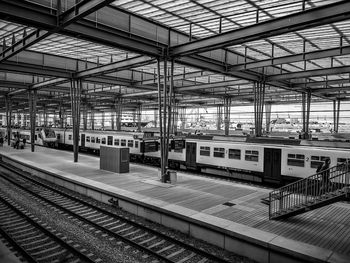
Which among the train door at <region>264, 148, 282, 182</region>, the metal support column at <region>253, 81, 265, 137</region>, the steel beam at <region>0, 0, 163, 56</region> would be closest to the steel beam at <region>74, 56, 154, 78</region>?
the steel beam at <region>0, 0, 163, 56</region>

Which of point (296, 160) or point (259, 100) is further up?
point (259, 100)

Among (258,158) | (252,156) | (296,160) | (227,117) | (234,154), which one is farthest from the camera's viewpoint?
(227,117)

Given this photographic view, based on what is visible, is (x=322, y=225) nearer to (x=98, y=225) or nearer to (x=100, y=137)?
(x=98, y=225)

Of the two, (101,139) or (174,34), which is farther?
(101,139)

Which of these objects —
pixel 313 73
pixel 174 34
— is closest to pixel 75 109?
pixel 174 34

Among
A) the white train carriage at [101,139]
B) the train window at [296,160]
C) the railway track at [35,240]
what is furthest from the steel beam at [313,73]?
the railway track at [35,240]

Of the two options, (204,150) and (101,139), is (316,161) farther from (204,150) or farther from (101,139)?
(101,139)

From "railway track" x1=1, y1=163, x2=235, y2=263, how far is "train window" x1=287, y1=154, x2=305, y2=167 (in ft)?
31.9

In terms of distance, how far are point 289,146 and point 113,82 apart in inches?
652

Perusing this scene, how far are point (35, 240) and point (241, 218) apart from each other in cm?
731

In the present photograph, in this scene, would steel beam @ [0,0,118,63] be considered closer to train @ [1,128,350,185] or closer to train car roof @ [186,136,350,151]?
train @ [1,128,350,185]

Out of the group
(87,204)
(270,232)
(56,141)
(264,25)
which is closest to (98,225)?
(87,204)

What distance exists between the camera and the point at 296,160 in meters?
16.2

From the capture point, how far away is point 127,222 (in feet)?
36.9
